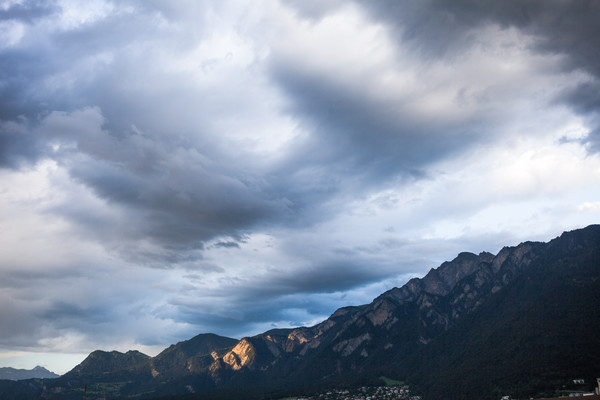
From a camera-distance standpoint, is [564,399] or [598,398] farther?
[564,399]

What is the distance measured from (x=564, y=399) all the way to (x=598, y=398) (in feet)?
50.6

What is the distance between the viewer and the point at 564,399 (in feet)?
458

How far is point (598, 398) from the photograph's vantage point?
412ft
